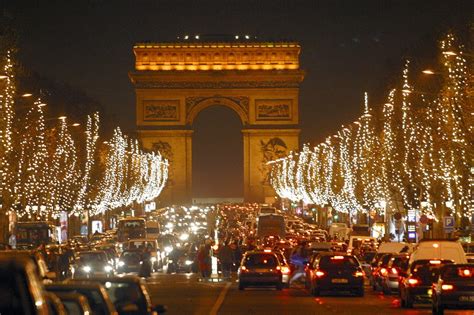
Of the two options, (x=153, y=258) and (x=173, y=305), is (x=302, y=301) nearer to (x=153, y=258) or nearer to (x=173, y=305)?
(x=173, y=305)

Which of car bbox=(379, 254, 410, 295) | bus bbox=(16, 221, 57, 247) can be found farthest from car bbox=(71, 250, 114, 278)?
bus bbox=(16, 221, 57, 247)

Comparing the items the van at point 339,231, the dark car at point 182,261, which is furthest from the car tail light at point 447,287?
the van at point 339,231

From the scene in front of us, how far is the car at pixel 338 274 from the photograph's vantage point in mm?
38156

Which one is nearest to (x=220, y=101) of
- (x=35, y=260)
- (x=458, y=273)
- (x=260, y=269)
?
(x=260, y=269)

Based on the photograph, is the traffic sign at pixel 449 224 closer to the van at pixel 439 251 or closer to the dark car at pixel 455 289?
the van at pixel 439 251

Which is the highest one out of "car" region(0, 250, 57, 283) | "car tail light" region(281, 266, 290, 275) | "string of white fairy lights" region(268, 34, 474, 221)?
"string of white fairy lights" region(268, 34, 474, 221)

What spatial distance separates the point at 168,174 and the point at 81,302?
169523 millimetres

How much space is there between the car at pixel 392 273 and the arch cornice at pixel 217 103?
447 feet

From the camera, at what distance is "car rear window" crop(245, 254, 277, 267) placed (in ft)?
138

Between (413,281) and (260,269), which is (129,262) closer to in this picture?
(260,269)

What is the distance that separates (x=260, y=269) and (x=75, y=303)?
1228 inches

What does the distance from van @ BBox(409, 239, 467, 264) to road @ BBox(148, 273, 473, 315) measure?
151 cm

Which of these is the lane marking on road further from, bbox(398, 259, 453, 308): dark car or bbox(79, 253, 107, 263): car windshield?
bbox(398, 259, 453, 308): dark car

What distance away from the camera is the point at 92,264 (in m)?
43.8
